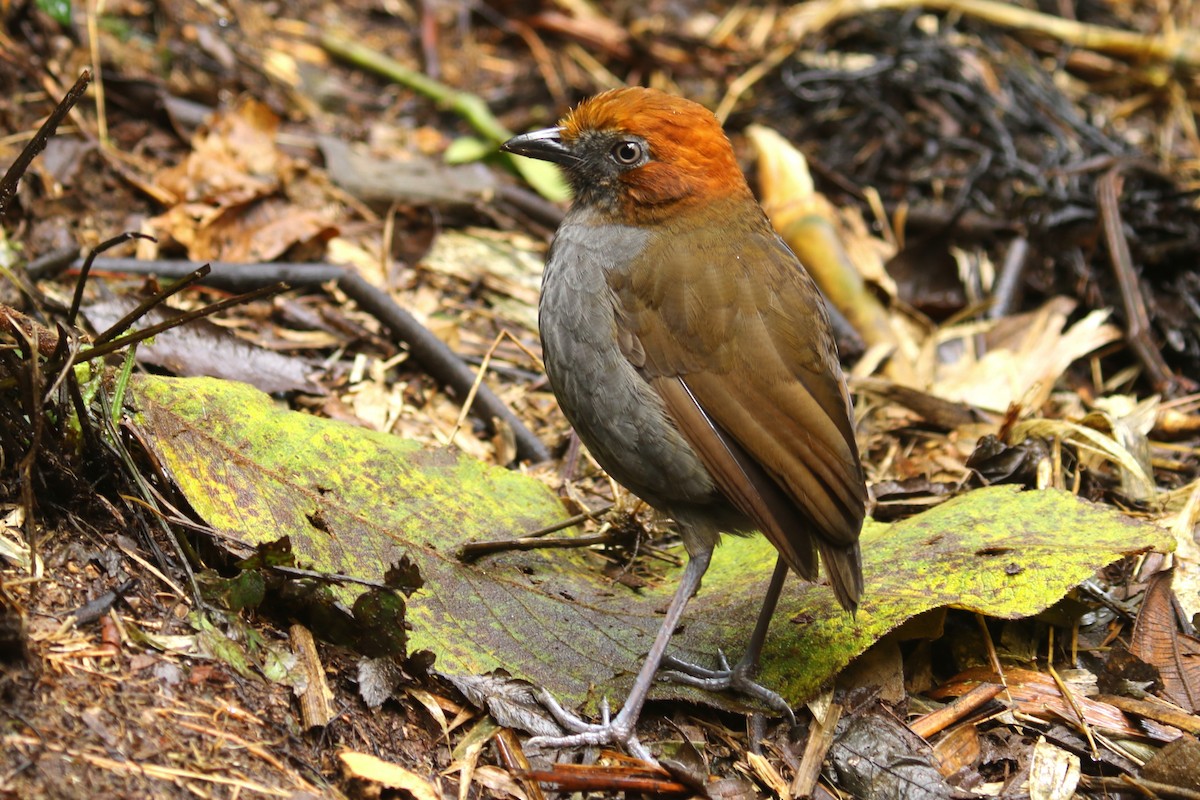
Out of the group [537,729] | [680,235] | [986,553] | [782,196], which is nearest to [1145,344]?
[782,196]

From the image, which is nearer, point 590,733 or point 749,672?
point 590,733

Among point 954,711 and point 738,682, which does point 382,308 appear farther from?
point 954,711

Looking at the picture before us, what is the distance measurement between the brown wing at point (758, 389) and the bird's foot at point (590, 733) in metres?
0.61

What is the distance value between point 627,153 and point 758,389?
917mm

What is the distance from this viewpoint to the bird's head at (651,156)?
11.3 feet

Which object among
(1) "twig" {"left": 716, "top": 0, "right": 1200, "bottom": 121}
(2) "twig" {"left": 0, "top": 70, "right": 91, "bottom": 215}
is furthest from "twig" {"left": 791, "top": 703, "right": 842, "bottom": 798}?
(1) "twig" {"left": 716, "top": 0, "right": 1200, "bottom": 121}

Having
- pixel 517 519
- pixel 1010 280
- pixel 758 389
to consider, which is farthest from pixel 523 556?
pixel 1010 280

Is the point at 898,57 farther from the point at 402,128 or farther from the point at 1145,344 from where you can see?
the point at 402,128

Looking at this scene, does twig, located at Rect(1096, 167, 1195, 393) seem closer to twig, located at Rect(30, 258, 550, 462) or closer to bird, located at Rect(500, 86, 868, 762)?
bird, located at Rect(500, 86, 868, 762)

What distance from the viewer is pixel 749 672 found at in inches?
126

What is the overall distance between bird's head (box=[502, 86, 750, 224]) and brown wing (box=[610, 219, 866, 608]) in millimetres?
261

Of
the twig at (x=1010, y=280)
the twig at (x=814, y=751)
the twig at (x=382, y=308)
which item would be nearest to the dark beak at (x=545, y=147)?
the twig at (x=382, y=308)

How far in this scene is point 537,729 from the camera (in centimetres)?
293

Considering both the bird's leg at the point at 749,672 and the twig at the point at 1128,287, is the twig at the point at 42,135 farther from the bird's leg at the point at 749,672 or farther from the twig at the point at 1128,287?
the twig at the point at 1128,287
